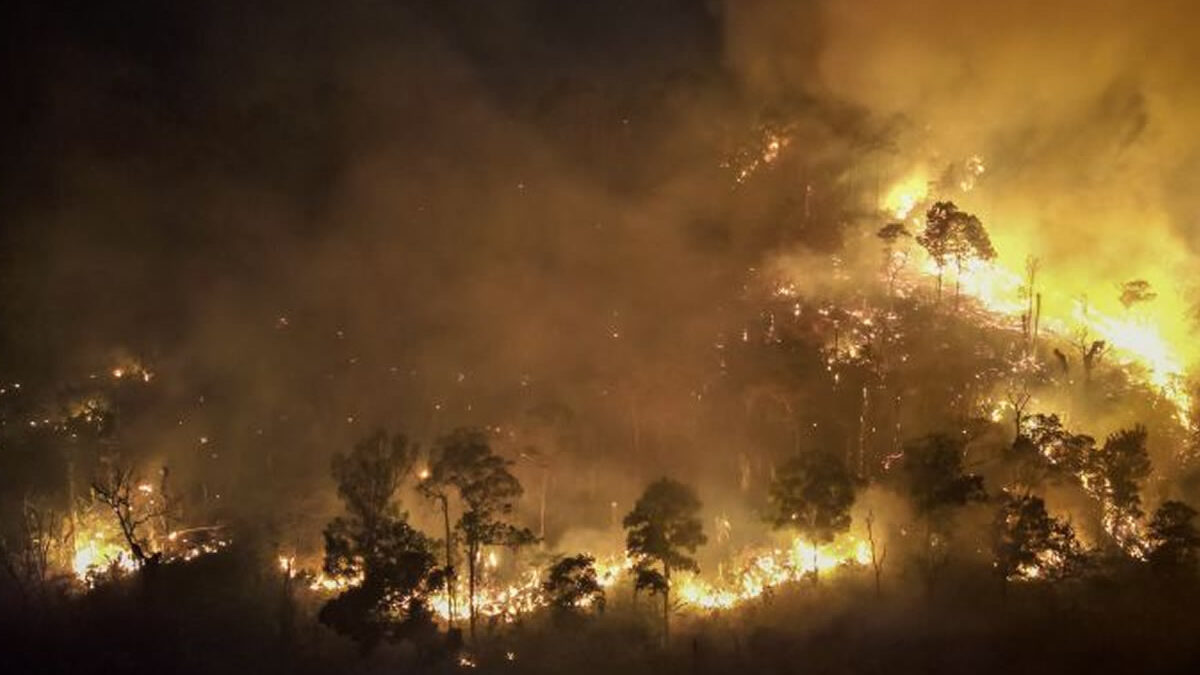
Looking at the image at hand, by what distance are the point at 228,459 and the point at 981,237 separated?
6188 cm

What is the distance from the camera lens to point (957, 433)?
59.6m

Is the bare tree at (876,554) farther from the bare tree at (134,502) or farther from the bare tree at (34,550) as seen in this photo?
the bare tree at (34,550)

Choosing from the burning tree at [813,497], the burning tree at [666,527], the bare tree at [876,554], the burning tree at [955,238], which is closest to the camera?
the burning tree at [666,527]

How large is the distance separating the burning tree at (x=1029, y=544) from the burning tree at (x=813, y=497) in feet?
26.9

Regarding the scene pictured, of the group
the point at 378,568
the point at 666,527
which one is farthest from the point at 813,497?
the point at 378,568

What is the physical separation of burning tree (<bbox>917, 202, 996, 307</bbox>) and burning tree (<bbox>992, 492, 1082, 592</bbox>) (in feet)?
86.9

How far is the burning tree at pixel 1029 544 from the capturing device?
152ft

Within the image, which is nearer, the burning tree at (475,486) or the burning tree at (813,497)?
the burning tree at (475,486)

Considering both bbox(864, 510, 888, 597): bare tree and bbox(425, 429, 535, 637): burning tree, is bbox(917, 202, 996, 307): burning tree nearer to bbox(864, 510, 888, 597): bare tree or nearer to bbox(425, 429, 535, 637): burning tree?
bbox(864, 510, 888, 597): bare tree

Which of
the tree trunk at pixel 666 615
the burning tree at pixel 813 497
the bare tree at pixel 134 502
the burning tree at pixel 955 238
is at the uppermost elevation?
the burning tree at pixel 955 238

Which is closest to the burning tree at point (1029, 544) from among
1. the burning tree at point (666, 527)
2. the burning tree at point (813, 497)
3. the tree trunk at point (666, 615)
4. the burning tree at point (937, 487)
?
the burning tree at point (937, 487)

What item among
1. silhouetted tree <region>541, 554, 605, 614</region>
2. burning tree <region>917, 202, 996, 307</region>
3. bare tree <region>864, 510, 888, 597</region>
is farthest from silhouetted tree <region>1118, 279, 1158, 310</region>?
silhouetted tree <region>541, 554, 605, 614</region>

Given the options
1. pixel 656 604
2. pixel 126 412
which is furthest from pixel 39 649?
pixel 126 412

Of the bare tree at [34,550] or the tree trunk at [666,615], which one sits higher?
the bare tree at [34,550]
